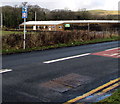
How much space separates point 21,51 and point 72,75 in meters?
6.79

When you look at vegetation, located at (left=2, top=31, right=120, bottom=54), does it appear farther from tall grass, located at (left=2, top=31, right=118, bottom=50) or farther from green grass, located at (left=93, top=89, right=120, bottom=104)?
green grass, located at (left=93, top=89, right=120, bottom=104)

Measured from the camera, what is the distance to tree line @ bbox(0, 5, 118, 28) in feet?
229

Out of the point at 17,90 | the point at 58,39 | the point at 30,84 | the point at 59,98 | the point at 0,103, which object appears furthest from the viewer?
the point at 58,39

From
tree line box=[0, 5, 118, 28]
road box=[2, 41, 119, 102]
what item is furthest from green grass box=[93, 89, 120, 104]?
tree line box=[0, 5, 118, 28]

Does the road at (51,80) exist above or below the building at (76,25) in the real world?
below

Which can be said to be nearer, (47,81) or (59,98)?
(59,98)

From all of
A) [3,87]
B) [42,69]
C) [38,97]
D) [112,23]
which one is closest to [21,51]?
[42,69]

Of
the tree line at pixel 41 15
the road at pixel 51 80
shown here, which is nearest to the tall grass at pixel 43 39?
the road at pixel 51 80

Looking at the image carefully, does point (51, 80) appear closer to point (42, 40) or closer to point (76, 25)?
Result: point (42, 40)

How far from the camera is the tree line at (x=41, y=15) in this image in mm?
Answer: 69875

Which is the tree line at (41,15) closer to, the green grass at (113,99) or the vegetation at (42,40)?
the vegetation at (42,40)

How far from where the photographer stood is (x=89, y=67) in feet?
29.5

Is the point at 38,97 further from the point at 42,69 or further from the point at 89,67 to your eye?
the point at 89,67

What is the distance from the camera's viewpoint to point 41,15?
82.6 metres
